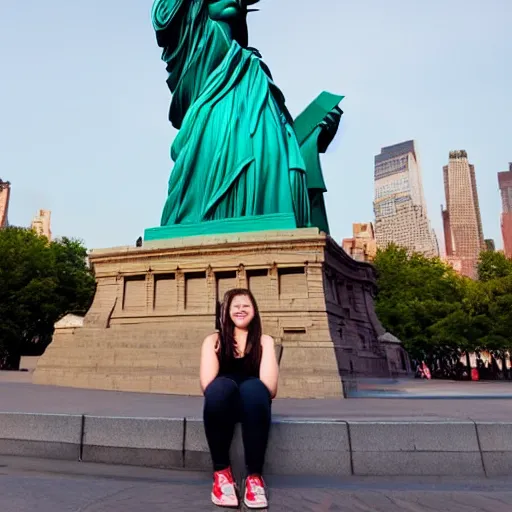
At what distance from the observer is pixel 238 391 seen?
351cm

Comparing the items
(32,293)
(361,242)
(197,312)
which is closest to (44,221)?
(361,242)

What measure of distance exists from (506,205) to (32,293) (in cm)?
18894

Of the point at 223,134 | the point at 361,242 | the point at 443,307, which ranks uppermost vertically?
the point at 361,242

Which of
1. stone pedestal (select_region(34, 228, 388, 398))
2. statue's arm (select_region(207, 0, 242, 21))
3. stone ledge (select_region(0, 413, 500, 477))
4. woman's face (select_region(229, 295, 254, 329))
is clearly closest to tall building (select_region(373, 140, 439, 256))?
statue's arm (select_region(207, 0, 242, 21))

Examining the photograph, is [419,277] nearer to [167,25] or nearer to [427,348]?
[427,348]

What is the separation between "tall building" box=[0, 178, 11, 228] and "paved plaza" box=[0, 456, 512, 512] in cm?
9828

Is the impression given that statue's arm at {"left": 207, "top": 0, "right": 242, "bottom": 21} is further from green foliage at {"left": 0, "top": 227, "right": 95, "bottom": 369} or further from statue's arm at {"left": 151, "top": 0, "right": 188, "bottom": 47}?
green foliage at {"left": 0, "top": 227, "right": 95, "bottom": 369}

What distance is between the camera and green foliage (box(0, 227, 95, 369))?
27797 millimetres

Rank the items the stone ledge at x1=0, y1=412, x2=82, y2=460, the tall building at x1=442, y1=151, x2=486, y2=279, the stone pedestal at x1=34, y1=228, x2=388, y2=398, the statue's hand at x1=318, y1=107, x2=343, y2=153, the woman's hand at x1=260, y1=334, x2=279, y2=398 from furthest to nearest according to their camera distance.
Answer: the tall building at x1=442, y1=151, x2=486, y2=279 → the statue's hand at x1=318, y1=107, x2=343, y2=153 → the stone pedestal at x1=34, y1=228, x2=388, y2=398 → the stone ledge at x1=0, y1=412, x2=82, y2=460 → the woman's hand at x1=260, y1=334, x2=279, y2=398

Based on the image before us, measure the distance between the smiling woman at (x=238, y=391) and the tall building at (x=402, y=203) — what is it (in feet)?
516

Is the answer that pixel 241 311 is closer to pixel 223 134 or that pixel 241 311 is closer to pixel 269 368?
pixel 269 368

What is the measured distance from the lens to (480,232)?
18625 centimetres

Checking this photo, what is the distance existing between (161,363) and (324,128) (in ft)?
56.5

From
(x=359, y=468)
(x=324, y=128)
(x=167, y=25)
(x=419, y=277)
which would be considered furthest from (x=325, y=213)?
(x=359, y=468)
